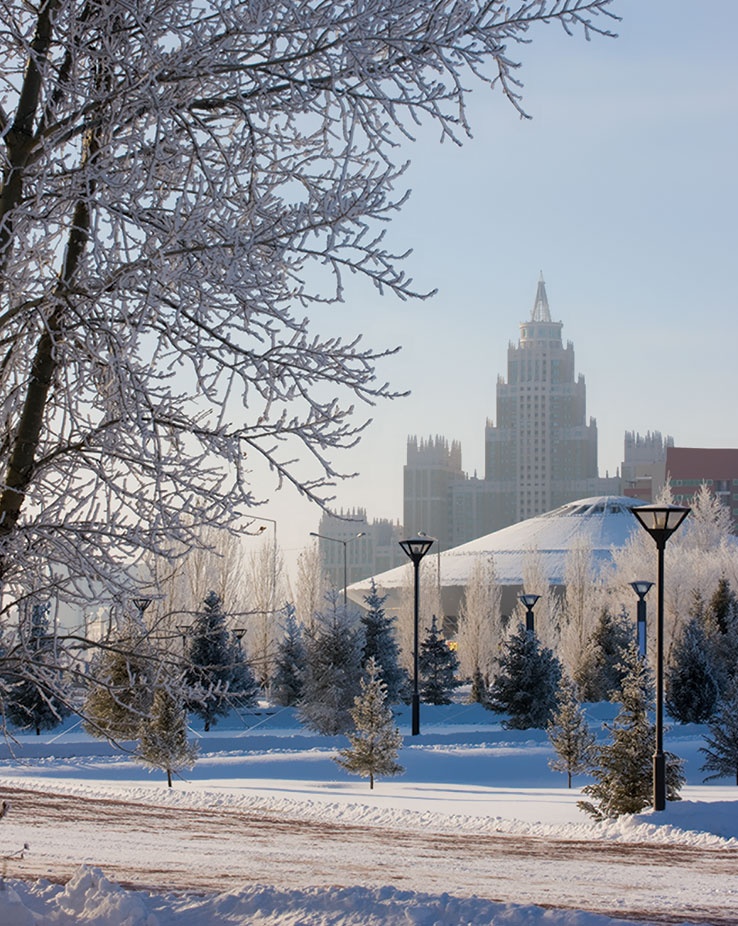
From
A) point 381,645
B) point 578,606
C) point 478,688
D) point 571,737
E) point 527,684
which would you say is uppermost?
point 578,606

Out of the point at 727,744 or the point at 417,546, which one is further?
the point at 417,546

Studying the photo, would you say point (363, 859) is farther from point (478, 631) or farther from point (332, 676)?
point (478, 631)

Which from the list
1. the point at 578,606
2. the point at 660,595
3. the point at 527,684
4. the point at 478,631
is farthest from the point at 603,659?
the point at 660,595

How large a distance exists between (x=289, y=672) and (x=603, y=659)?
10.4m

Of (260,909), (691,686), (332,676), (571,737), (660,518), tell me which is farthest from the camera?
(691,686)

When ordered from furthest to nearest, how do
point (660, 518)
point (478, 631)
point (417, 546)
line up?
point (478, 631) < point (417, 546) < point (660, 518)

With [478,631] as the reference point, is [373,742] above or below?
below

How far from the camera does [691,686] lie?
104ft

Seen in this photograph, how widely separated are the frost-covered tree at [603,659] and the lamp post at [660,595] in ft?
79.0

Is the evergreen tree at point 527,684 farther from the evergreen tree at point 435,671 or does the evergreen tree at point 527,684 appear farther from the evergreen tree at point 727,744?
the evergreen tree at point 727,744

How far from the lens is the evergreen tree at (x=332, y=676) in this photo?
97.0 ft

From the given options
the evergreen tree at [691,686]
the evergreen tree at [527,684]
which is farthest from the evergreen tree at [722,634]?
the evergreen tree at [527,684]

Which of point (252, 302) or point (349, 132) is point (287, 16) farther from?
point (252, 302)

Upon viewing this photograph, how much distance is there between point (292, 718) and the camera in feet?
119
